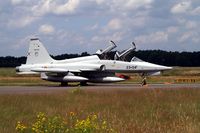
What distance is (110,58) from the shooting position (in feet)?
137

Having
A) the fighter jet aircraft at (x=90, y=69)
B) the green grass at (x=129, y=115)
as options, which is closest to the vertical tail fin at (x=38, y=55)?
the fighter jet aircraft at (x=90, y=69)

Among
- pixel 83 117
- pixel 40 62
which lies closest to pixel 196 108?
pixel 83 117

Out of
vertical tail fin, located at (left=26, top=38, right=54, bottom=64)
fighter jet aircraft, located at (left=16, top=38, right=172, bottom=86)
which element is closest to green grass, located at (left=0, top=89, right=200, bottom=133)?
fighter jet aircraft, located at (left=16, top=38, right=172, bottom=86)

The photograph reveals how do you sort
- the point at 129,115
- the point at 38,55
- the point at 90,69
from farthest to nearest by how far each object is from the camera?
the point at 38,55
the point at 90,69
the point at 129,115

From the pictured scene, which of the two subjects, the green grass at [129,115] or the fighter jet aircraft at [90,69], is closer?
the green grass at [129,115]

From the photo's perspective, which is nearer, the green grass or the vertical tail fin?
the green grass

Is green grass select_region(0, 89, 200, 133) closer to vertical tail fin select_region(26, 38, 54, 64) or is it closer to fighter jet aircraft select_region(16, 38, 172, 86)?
fighter jet aircraft select_region(16, 38, 172, 86)

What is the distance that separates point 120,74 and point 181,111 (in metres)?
29.3

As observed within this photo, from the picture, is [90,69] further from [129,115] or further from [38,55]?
[129,115]

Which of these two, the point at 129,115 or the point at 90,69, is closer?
the point at 129,115

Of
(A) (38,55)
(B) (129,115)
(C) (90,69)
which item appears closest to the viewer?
(B) (129,115)

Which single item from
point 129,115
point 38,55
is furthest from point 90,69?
point 129,115

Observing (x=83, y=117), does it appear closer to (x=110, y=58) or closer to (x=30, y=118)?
(x=30, y=118)

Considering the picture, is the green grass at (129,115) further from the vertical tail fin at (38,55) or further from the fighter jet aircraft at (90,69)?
the vertical tail fin at (38,55)
